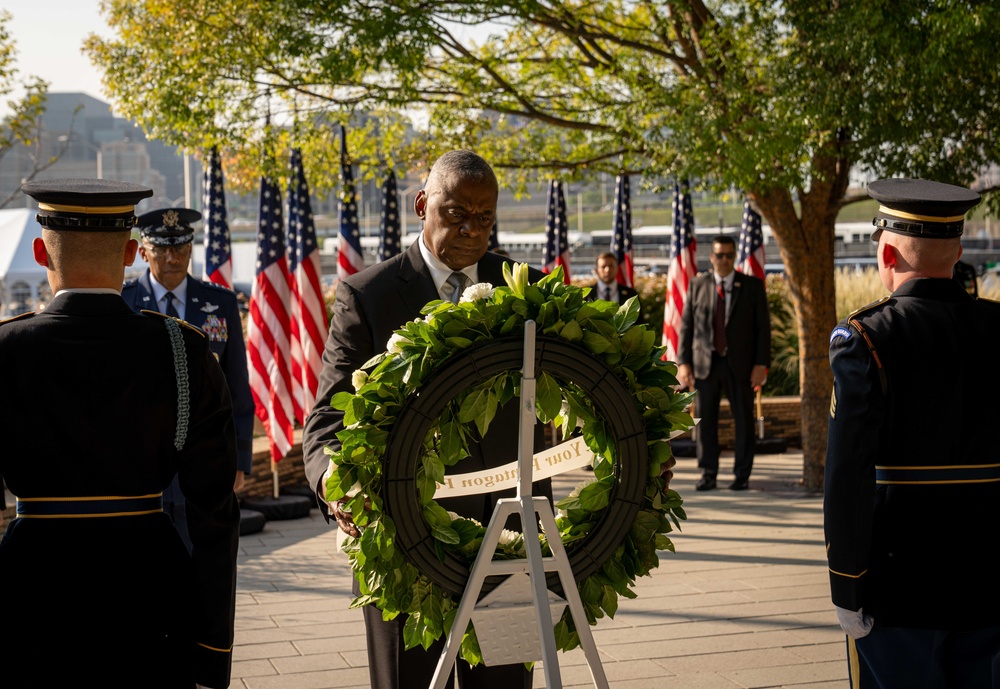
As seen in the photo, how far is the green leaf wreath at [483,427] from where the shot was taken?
2.77 meters

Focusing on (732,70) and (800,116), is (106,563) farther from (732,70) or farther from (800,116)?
(732,70)

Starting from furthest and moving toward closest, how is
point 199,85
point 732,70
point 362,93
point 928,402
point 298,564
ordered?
point 362,93 → point 199,85 → point 732,70 → point 298,564 → point 928,402

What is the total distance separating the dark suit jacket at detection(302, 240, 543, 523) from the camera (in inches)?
132

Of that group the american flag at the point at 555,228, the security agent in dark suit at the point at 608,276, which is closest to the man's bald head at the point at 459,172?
the security agent in dark suit at the point at 608,276

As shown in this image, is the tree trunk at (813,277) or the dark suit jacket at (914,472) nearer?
the dark suit jacket at (914,472)

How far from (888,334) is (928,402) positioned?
23 cm

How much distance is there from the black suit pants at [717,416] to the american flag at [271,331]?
377 cm

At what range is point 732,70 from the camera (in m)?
8.51

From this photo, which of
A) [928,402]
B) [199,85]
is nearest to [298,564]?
[199,85]

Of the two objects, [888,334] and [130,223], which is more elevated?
[130,223]

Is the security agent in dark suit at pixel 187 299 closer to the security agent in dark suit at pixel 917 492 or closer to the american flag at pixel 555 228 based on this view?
the security agent in dark suit at pixel 917 492

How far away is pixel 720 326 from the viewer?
10.7 meters

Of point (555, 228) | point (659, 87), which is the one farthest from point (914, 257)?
point (555, 228)

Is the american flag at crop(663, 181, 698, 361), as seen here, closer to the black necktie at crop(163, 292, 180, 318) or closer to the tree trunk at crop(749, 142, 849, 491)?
the tree trunk at crop(749, 142, 849, 491)
